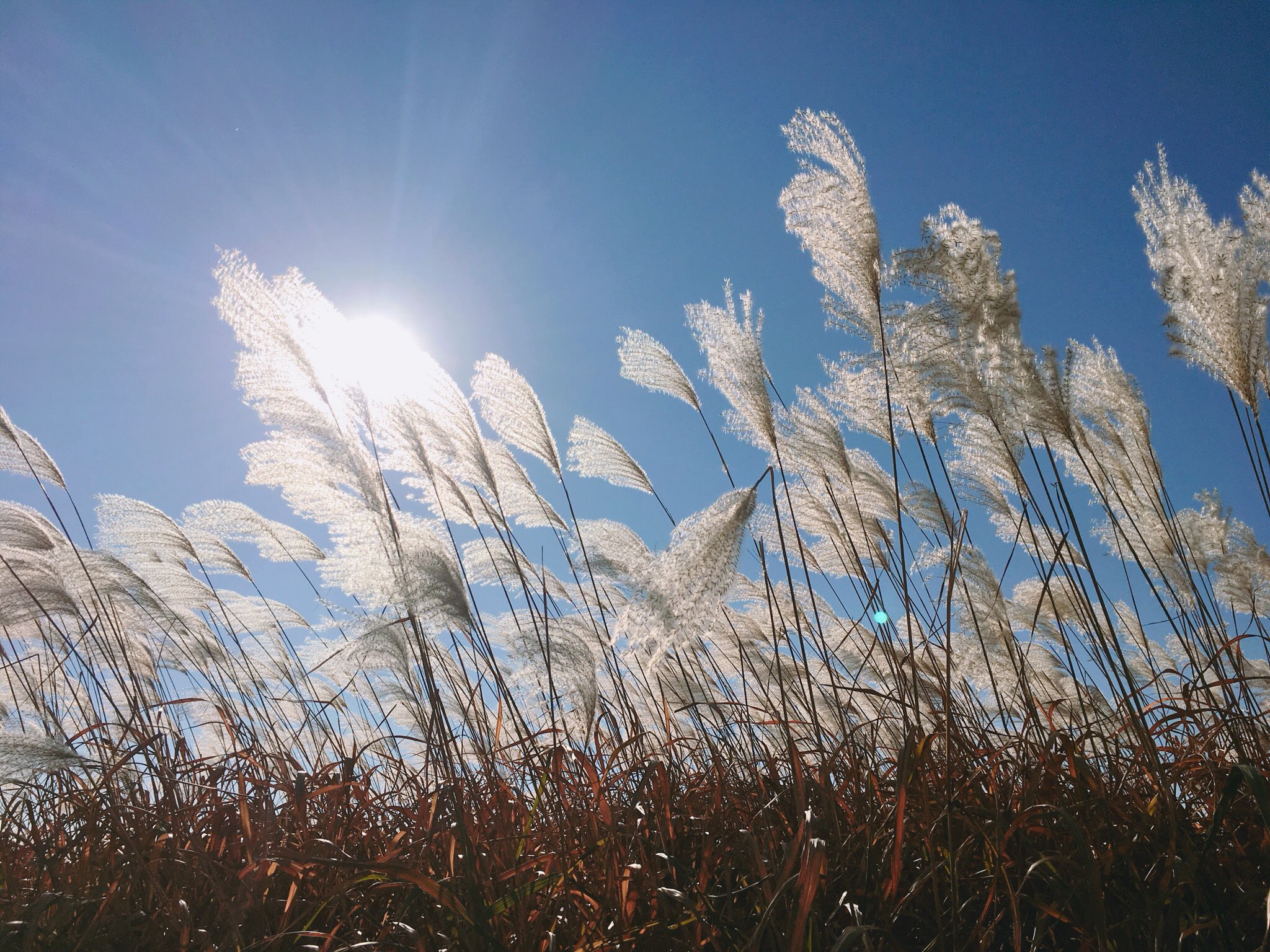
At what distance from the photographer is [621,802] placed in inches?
Result: 72.1

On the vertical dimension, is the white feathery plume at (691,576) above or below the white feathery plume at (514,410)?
below

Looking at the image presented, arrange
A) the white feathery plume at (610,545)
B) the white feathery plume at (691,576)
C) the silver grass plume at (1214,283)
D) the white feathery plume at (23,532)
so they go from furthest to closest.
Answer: the white feathery plume at (23,532), the white feathery plume at (610,545), the silver grass plume at (1214,283), the white feathery plume at (691,576)

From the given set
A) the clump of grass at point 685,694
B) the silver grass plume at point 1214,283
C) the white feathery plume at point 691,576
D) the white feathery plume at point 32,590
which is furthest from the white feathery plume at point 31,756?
the silver grass plume at point 1214,283

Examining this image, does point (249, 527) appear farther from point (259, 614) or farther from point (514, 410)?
point (514, 410)

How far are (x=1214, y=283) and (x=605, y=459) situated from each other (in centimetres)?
223

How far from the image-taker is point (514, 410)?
2721 millimetres

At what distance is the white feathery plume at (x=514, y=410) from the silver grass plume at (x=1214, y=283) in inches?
89.2

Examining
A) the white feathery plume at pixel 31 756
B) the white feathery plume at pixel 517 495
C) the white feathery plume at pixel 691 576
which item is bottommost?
the white feathery plume at pixel 31 756

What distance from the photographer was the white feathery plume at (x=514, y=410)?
2.71 m

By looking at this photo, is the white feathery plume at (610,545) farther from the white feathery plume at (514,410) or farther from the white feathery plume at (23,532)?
the white feathery plume at (23,532)

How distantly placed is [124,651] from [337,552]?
1.32 m

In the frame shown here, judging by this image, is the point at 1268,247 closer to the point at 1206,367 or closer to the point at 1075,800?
the point at 1206,367

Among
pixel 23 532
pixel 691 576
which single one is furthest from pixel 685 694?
pixel 23 532

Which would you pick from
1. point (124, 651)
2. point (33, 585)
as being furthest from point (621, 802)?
point (33, 585)
